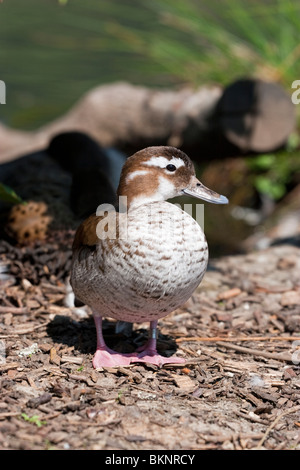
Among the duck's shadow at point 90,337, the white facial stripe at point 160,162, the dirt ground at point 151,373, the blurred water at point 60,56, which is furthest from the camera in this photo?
the blurred water at point 60,56

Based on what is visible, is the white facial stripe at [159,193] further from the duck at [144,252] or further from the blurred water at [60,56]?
the blurred water at [60,56]

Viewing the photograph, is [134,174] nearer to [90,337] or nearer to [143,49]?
[90,337]

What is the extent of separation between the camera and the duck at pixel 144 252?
3447mm

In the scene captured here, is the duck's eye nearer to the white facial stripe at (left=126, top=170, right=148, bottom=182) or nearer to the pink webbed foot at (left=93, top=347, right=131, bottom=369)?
the white facial stripe at (left=126, top=170, right=148, bottom=182)

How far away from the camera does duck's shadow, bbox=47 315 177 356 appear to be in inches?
161

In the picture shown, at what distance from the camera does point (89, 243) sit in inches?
149

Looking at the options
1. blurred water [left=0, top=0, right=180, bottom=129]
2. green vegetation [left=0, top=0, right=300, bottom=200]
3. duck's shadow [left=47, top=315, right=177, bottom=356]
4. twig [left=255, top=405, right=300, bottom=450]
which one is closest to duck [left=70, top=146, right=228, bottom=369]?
duck's shadow [left=47, top=315, right=177, bottom=356]

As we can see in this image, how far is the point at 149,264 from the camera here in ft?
11.2

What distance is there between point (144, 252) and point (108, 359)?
0.71 meters

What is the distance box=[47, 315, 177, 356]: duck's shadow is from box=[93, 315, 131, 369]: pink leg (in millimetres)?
148

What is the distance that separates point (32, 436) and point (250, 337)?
6.23ft

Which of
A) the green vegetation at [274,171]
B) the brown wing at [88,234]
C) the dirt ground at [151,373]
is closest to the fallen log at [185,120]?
the dirt ground at [151,373]

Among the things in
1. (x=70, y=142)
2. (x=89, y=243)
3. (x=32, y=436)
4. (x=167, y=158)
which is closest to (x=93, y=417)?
(x=32, y=436)
